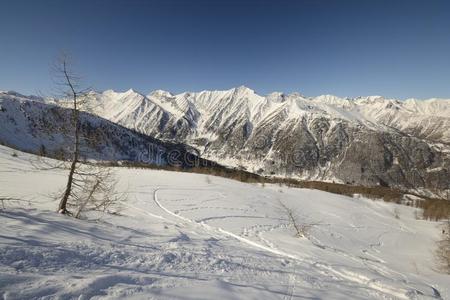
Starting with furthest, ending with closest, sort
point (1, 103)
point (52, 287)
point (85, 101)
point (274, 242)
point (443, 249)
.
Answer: point (1, 103) < point (443, 249) < point (274, 242) < point (85, 101) < point (52, 287)

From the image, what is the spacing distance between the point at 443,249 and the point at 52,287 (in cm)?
3152

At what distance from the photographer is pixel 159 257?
27.0 ft

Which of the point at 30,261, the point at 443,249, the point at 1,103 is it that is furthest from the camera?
the point at 1,103

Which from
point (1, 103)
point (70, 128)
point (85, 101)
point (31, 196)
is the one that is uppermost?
point (1, 103)

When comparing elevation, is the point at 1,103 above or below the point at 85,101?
above

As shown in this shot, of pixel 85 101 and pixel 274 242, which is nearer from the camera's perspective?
pixel 85 101

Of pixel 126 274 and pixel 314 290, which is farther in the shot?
pixel 314 290

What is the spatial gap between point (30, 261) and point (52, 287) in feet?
4.40

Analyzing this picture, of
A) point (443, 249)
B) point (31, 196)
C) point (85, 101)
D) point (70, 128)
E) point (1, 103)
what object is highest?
point (1, 103)

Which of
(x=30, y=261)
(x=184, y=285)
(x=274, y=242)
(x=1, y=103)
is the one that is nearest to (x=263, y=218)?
(x=274, y=242)

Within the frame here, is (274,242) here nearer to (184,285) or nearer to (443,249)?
(184,285)

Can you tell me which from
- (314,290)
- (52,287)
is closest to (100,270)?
(52,287)

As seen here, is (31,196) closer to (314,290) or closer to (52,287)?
(52,287)

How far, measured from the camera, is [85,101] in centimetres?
1176
